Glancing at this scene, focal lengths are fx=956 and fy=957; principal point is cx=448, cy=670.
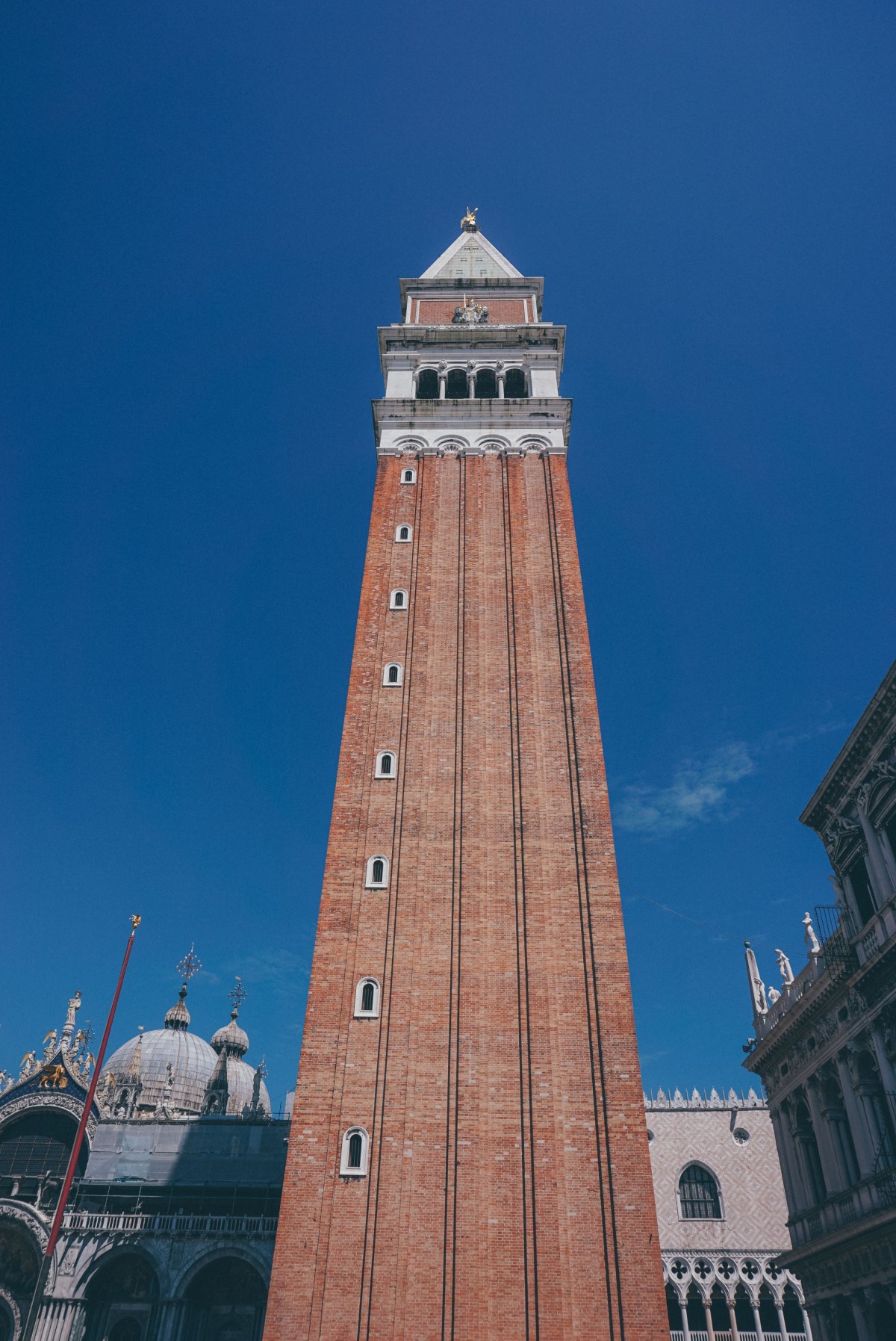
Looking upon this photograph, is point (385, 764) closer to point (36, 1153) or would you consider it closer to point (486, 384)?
point (486, 384)

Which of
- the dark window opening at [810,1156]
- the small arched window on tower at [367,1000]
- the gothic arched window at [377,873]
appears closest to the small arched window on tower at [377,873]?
the gothic arched window at [377,873]

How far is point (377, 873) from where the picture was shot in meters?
30.2

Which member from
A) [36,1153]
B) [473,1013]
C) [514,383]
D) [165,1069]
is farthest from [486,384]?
[165,1069]

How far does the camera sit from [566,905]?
29.2m

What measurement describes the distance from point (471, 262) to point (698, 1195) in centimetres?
5302

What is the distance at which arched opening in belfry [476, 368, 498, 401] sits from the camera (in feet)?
155

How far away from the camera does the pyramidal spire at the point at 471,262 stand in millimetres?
56500

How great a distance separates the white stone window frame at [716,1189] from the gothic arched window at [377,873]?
92.3 feet

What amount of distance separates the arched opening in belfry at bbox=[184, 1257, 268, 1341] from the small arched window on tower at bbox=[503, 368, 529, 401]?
3970 cm

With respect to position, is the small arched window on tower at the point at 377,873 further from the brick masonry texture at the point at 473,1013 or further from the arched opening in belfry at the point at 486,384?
the arched opening in belfry at the point at 486,384

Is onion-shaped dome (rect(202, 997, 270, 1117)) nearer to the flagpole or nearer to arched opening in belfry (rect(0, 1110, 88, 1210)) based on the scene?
arched opening in belfry (rect(0, 1110, 88, 1210))

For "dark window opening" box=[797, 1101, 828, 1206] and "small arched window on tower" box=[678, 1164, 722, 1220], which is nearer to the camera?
"dark window opening" box=[797, 1101, 828, 1206]

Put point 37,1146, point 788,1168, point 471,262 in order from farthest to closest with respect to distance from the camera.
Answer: point 471,262 < point 37,1146 < point 788,1168

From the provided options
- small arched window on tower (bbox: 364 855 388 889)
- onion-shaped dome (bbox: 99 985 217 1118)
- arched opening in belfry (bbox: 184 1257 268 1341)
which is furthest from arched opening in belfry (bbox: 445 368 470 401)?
onion-shaped dome (bbox: 99 985 217 1118)
